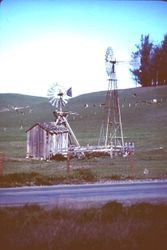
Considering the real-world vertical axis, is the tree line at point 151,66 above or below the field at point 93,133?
above

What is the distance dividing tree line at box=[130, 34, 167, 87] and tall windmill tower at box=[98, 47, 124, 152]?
305mm

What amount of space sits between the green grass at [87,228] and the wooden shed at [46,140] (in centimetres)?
92

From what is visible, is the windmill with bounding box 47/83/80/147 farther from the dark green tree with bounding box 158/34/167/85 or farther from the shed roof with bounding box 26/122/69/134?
the dark green tree with bounding box 158/34/167/85

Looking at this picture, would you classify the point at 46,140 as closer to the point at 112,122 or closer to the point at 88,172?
the point at 88,172

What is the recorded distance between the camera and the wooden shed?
21.5 feet

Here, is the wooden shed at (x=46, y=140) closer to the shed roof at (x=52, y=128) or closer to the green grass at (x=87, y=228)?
the shed roof at (x=52, y=128)

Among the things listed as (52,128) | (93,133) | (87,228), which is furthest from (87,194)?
(87,228)

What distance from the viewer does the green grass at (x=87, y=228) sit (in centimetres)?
486

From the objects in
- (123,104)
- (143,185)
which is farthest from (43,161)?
(143,185)

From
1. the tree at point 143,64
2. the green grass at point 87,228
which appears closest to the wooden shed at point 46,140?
the green grass at point 87,228

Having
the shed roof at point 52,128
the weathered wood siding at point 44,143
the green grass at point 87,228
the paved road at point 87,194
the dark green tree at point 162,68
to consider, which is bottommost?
the green grass at point 87,228

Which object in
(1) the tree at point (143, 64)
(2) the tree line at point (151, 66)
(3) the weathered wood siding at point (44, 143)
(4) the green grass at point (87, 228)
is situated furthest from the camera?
→ (3) the weathered wood siding at point (44, 143)

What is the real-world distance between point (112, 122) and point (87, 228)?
6.38 ft

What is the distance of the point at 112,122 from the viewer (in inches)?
265
